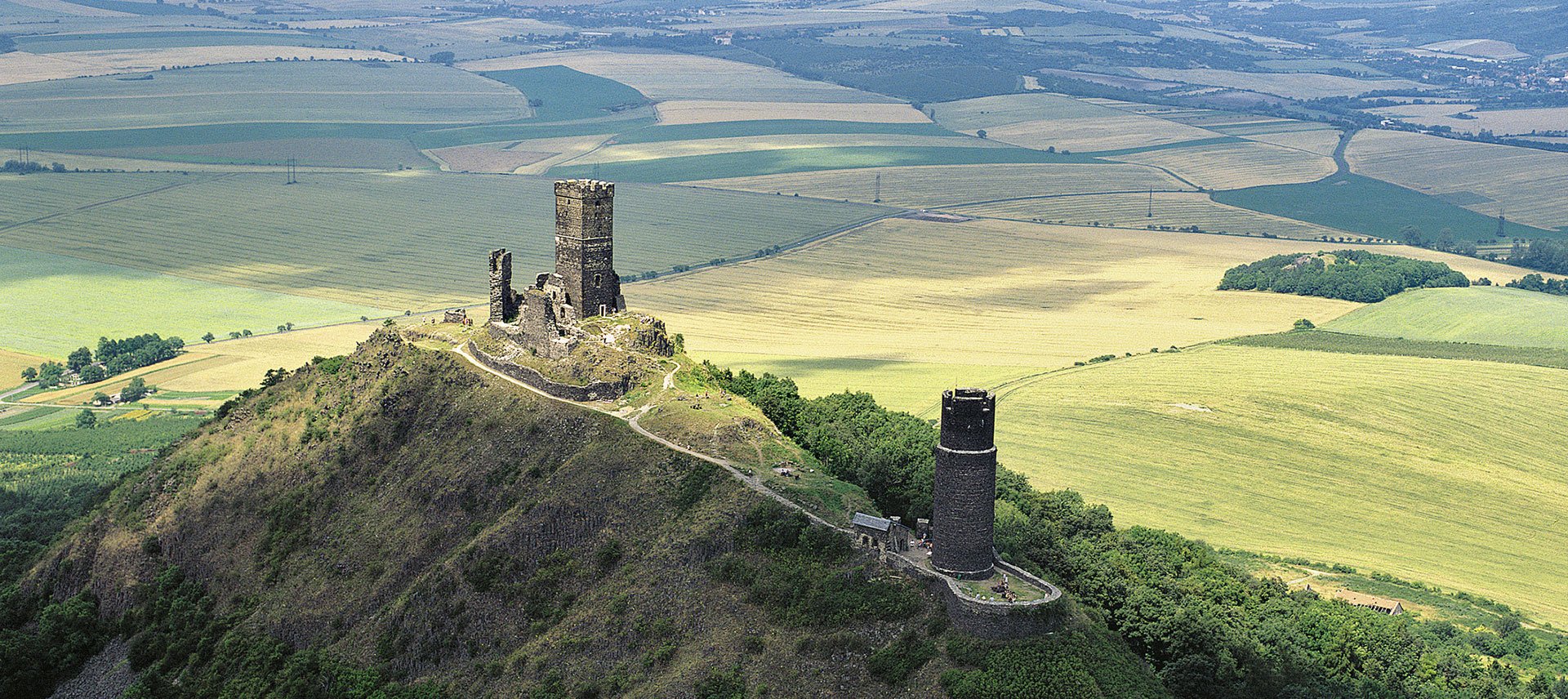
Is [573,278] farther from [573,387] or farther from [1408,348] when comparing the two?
[1408,348]

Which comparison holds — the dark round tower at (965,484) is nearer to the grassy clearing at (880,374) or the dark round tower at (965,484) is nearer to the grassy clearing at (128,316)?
the grassy clearing at (880,374)

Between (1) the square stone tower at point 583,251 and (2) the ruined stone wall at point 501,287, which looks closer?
(1) the square stone tower at point 583,251

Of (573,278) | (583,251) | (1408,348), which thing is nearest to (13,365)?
(573,278)

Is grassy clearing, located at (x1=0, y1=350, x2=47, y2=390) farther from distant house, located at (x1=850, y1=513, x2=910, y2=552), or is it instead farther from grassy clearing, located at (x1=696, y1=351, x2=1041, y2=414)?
distant house, located at (x1=850, y1=513, x2=910, y2=552)

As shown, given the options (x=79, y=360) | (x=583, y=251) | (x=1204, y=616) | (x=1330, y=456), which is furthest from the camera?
(x=79, y=360)

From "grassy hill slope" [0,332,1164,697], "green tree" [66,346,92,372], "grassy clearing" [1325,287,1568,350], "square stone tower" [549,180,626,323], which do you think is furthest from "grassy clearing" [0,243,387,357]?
"grassy clearing" [1325,287,1568,350]

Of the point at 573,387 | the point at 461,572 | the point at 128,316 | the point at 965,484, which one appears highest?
the point at 965,484

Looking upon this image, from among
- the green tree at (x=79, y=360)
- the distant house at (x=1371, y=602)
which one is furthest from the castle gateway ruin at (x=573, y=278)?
the green tree at (x=79, y=360)

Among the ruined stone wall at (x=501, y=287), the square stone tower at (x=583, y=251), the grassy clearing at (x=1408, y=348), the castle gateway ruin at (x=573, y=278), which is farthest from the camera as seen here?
the grassy clearing at (x=1408, y=348)
